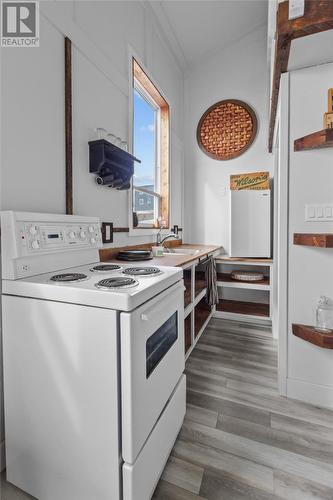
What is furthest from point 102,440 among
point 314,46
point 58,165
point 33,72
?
point 314,46

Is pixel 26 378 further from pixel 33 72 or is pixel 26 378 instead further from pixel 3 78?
pixel 33 72

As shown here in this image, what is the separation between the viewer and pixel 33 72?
123 centimetres

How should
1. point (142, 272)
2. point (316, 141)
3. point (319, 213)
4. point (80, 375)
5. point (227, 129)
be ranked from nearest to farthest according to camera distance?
point (80, 375), point (142, 272), point (316, 141), point (319, 213), point (227, 129)

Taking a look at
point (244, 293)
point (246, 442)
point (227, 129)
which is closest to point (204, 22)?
point (227, 129)

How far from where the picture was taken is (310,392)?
1.59m

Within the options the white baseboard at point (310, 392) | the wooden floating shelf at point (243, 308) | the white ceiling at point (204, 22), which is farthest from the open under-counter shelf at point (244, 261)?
the white ceiling at point (204, 22)

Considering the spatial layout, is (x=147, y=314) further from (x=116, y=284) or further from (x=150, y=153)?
(x=150, y=153)

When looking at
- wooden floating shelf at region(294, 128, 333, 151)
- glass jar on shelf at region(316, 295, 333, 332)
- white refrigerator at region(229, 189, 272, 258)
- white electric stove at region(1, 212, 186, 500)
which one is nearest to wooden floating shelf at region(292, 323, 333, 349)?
glass jar on shelf at region(316, 295, 333, 332)

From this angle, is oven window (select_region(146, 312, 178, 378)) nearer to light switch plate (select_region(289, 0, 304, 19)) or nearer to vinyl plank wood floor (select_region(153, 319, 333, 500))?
vinyl plank wood floor (select_region(153, 319, 333, 500))

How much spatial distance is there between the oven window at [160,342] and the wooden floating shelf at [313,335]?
856 mm

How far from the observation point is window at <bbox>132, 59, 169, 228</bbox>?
260cm

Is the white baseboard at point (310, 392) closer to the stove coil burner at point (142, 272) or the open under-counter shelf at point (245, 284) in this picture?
the stove coil burner at point (142, 272)

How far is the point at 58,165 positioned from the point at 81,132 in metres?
0.33

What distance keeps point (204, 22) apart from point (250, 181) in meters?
1.87
